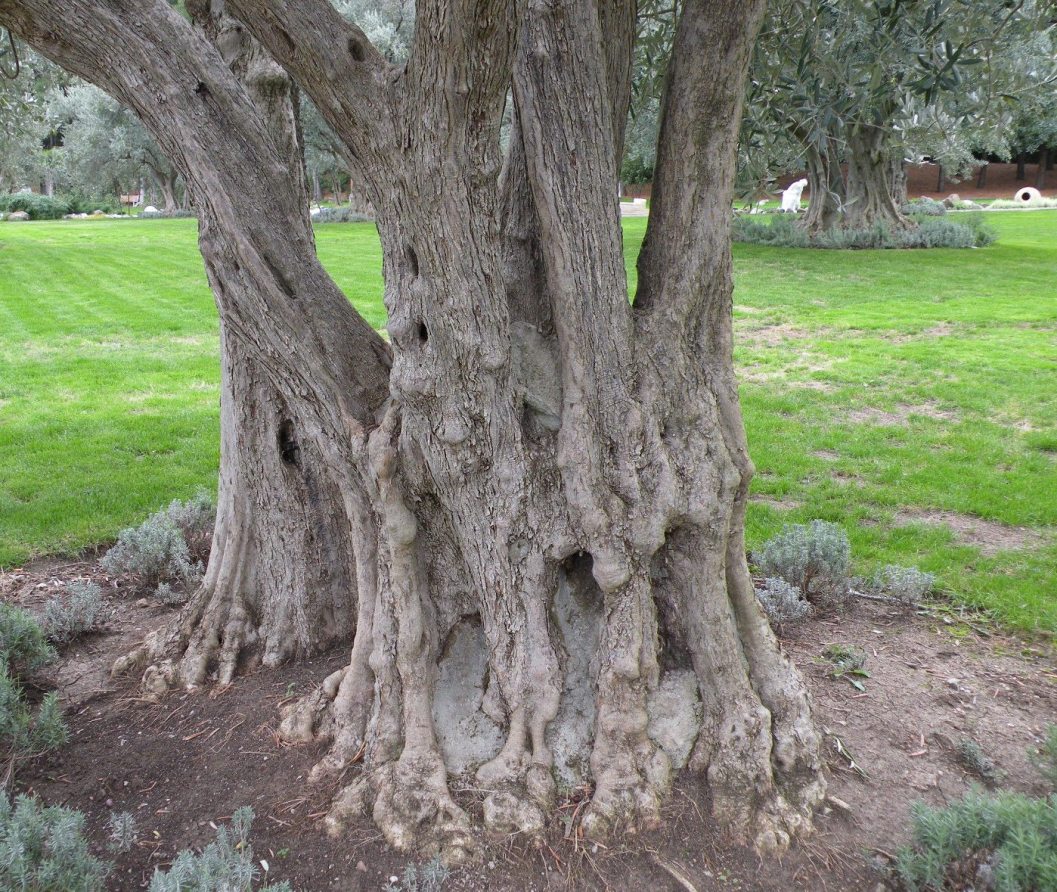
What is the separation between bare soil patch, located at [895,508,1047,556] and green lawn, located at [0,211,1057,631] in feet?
0.11

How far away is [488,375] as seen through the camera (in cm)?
296

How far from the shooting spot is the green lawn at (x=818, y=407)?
606 centimetres

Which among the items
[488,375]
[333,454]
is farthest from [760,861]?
[333,454]

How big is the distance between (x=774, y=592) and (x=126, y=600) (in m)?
3.87

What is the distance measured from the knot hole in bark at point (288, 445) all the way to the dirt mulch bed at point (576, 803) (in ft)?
3.27

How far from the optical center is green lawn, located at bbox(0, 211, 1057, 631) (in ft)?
19.9

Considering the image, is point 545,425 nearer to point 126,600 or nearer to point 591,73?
point 591,73

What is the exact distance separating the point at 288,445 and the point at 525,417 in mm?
1409

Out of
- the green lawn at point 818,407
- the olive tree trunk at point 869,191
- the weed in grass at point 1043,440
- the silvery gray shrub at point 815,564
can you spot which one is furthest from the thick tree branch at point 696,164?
the olive tree trunk at point 869,191

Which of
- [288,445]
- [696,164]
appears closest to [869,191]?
[696,164]

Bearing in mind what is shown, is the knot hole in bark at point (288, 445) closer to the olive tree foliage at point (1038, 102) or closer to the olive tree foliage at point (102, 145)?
the olive tree foliage at point (1038, 102)

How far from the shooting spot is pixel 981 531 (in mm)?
5969

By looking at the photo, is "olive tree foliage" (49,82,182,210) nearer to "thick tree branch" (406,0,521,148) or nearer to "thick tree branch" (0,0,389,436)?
"thick tree branch" (0,0,389,436)

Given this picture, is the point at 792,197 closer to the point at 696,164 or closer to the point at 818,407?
the point at 818,407
